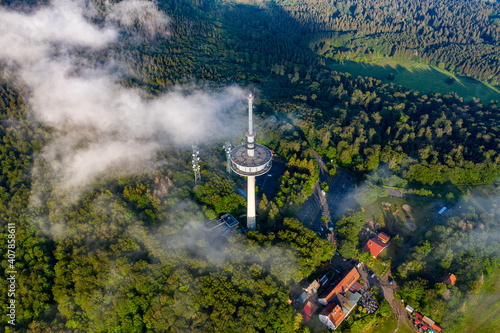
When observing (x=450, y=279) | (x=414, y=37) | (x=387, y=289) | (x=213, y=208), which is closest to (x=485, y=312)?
(x=450, y=279)

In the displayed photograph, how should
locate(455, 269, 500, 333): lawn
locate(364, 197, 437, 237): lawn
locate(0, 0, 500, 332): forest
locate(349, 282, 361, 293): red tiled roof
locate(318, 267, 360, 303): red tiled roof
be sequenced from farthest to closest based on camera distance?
1. locate(364, 197, 437, 237): lawn
2. locate(349, 282, 361, 293): red tiled roof
3. locate(318, 267, 360, 303): red tiled roof
4. locate(455, 269, 500, 333): lawn
5. locate(0, 0, 500, 332): forest

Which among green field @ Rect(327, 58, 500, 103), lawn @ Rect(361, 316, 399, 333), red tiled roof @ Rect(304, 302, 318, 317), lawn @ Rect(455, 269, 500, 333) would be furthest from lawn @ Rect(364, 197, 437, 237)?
green field @ Rect(327, 58, 500, 103)

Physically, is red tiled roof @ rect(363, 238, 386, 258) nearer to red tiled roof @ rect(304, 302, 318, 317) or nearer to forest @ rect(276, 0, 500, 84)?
red tiled roof @ rect(304, 302, 318, 317)

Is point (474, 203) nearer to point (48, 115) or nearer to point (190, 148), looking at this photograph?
point (190, 148)

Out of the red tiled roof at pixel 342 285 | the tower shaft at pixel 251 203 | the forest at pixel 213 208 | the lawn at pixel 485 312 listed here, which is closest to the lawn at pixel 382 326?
the forest at pixel 213 208

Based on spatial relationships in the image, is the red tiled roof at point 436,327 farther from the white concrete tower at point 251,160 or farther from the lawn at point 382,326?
the white concrete tower at point 251,160

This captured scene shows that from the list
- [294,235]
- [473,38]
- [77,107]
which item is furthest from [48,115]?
[473,38]

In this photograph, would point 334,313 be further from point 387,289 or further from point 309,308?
point 387,289
